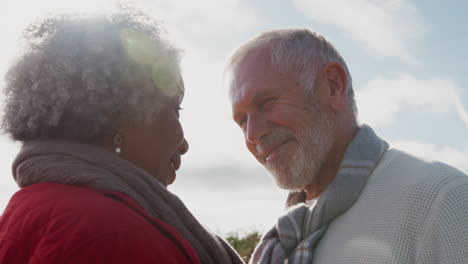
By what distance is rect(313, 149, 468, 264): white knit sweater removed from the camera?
2.26 metres

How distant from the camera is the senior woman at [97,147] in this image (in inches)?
69.1

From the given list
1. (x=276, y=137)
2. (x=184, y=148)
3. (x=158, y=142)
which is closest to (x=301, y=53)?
(x=276, y=137)

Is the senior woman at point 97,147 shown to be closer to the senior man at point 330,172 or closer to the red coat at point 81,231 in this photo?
the red coat at point 81,231

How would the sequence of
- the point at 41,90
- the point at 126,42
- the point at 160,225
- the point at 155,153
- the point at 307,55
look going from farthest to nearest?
1. the point at 307,55
2. the point at 155,153
3. the point at 126,42
4. the point at 41,90
5. the point at 160,225

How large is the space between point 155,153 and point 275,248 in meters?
0.96

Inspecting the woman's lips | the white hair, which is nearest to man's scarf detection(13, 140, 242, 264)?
the woman's lips

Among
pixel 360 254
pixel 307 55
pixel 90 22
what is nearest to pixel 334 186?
pixel 360 254

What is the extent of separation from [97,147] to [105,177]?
0.74 feet

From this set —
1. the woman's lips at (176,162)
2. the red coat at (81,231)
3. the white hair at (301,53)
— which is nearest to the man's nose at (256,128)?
the white hair at (301,53)

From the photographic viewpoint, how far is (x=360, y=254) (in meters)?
2.46

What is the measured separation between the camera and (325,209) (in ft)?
8.93

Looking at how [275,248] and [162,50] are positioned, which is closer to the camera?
[162,50]

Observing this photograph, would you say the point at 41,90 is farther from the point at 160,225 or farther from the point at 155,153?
the point at 160,225

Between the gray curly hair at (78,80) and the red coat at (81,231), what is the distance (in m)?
0.33
